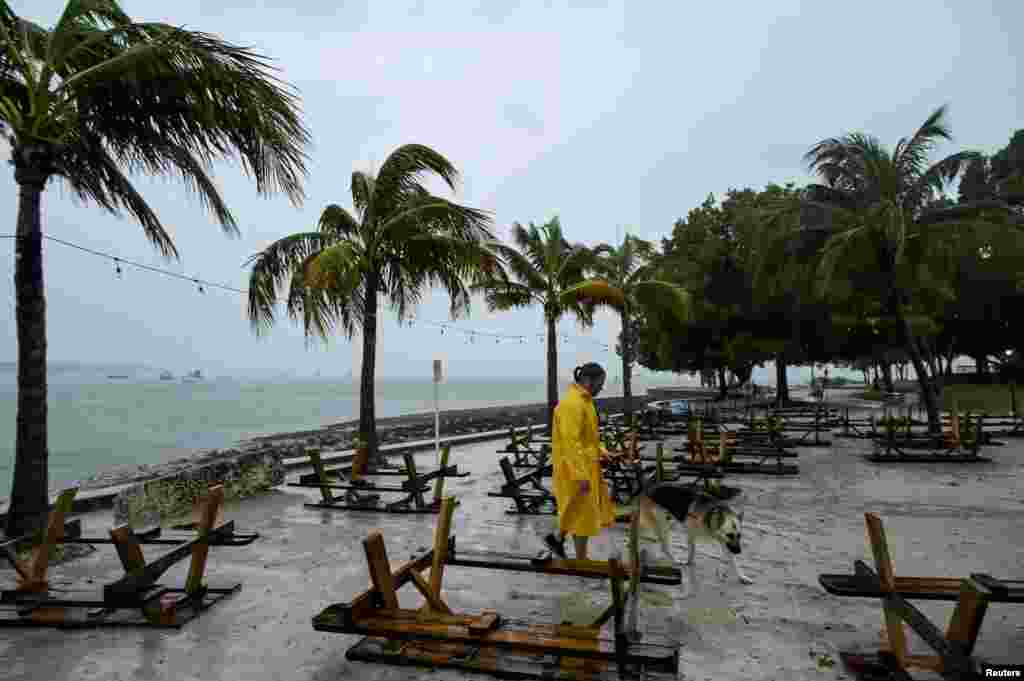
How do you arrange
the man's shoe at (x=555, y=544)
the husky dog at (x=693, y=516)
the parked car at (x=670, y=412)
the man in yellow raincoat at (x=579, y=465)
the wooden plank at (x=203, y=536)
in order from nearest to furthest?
the wooden plank at (x=203, y=536) → the man in yellow raincoat at (x=579, y=465) → the man's shoe at (x=555, y=544) → the husky dog at (x=693, y=516) → the parked car at (x=670, y=412)

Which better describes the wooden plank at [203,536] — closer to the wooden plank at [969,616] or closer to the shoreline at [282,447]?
the wooden plank at [969,616]

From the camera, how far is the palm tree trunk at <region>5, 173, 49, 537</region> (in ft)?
21.8

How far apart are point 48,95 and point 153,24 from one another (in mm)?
1196

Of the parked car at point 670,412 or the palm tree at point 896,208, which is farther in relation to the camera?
the parked car at point 670,412

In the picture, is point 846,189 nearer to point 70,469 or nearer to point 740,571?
point 740,571

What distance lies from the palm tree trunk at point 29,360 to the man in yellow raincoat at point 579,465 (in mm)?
5119

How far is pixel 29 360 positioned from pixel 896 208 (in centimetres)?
1561

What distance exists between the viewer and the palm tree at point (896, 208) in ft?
51.0

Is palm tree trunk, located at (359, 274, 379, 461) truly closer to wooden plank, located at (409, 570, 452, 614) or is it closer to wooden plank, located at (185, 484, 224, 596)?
wooden plank, located at (185, 484, 224, 596)

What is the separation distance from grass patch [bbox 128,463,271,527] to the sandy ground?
0.39 m

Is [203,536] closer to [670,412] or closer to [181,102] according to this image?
[181,102]

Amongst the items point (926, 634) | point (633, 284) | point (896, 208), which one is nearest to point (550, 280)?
point (633, 284)

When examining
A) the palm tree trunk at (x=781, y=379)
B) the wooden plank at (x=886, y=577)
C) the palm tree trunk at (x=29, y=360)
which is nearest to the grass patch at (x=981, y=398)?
the palm tree trunk at (x=781, y=379)

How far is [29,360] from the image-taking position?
21.8 feet
